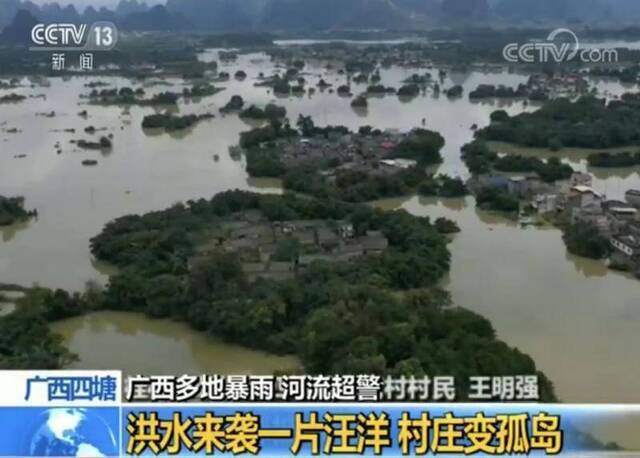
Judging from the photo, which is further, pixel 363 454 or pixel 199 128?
pixel 199 128

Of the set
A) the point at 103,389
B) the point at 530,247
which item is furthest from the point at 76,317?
the point at 530,247

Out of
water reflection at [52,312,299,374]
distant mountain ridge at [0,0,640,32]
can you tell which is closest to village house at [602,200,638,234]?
water reflection at [52,312,299,374]

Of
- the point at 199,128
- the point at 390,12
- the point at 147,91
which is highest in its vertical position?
the point at 390,12

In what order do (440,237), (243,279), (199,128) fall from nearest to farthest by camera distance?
1. (243,279)
2. (440,237)
3. (199,128)

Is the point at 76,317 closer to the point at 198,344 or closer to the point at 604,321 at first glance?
the point at 198,344

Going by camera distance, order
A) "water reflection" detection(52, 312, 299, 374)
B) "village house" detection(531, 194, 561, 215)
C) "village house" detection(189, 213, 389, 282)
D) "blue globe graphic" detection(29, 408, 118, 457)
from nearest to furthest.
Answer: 1. "blue globe graphic" detection(29, 408, 118, 457)
2. "water reflection" detection(52, 312, 299, 374)
3. "village house" detection(189, 213, 389, 282)
4. "village house" detection(531, 194, 561, 215)

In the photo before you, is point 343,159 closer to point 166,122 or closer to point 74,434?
point 166,122

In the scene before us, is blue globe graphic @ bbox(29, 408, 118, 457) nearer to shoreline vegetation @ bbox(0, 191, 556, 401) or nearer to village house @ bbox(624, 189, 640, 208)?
shoreline vegetation @ bbox(0, 191, 556, 401)
